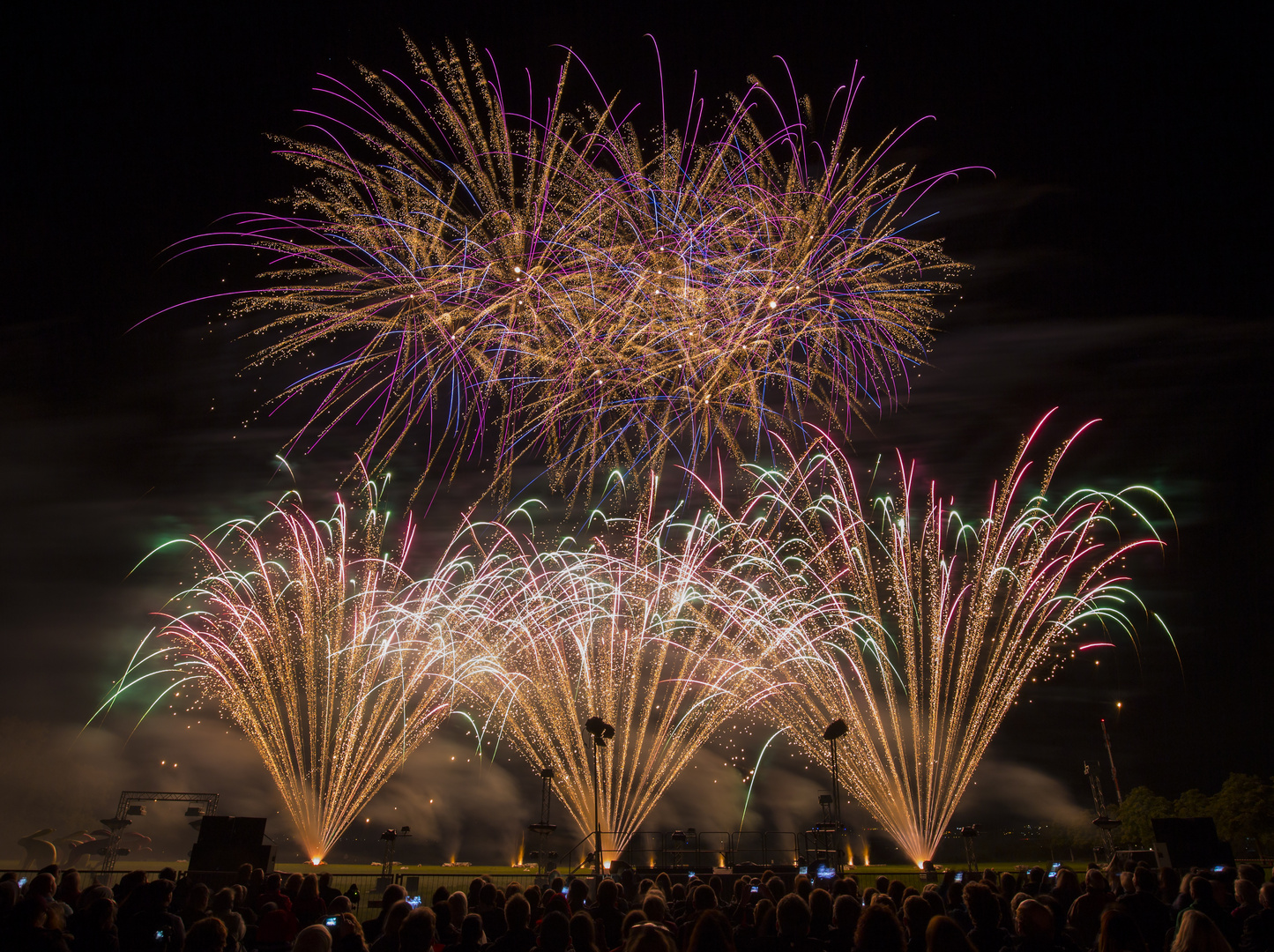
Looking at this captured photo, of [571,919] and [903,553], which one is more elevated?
[903,553]

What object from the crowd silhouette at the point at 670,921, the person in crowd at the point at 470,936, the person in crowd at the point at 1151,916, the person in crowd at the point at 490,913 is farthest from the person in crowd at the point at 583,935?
the person in crowd at the point at 1151,916

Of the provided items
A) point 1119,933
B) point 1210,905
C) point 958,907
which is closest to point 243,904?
point 958,907

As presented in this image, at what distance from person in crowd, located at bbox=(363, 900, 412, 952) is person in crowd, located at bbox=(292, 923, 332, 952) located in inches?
66.3

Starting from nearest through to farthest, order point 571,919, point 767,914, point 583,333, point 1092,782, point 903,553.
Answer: point 571,919, point 767,914, point 583,333, point 903,553, point 1092,782

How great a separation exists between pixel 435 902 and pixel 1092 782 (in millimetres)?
39484

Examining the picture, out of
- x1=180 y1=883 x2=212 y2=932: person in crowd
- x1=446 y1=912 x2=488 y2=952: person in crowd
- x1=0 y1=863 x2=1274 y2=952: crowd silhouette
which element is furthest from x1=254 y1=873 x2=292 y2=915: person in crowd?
x1=446 y1=912 x2=488 y2=952: person in crowd

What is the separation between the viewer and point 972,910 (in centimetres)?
647

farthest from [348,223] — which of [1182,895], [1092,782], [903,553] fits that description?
[1092,782]

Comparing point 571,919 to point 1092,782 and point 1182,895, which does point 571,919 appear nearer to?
point 1182,895

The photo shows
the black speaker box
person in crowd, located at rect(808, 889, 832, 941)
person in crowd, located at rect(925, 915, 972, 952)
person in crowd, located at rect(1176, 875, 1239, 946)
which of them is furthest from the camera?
the black speaker box

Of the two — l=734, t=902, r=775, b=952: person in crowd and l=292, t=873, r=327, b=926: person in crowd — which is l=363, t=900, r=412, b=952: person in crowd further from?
l=734, t=902, r=775, b=952: person in crowd

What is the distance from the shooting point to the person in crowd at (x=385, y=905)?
7422 millimetres

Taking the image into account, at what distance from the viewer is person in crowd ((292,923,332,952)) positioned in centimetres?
490

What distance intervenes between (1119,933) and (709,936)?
2.87m
